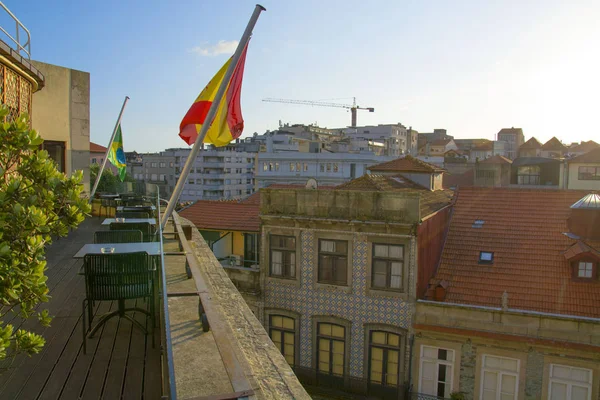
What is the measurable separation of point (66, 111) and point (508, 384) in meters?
17.4

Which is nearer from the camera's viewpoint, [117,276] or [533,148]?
[117,276]

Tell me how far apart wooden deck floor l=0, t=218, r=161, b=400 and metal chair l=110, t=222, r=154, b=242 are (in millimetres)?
2657

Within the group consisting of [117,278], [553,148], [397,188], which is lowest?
[117,278]

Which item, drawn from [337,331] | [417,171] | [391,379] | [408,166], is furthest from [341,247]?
[408,166]

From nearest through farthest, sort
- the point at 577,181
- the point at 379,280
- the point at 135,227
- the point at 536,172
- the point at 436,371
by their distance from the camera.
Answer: the point at 135,227, the point at 436,371, the point at 379,280, the point at 577,181, the point at 536,172

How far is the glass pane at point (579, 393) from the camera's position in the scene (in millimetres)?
15883

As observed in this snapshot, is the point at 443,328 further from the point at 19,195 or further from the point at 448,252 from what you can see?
the point at 19,195

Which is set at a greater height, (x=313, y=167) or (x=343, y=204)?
(x=313, y=167)

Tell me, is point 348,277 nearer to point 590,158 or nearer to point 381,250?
point 381,250

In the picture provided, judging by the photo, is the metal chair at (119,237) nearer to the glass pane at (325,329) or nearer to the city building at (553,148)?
the glass pane at (325,329)

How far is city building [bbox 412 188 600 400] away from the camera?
52.6ft

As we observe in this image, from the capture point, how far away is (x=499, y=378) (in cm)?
1680

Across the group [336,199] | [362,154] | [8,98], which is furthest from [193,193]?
[8,98]

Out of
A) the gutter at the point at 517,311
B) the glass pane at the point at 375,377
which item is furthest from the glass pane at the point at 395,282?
the glass pane at the point at 375,377
